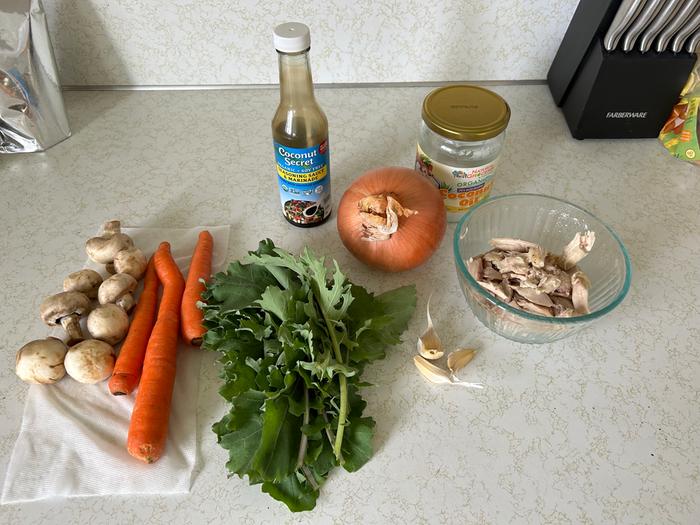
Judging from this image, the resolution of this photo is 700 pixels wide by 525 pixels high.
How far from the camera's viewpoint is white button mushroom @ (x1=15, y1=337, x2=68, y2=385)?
0.67 m

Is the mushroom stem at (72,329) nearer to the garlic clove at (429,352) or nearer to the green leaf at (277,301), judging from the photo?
the green leaf at (277,301)

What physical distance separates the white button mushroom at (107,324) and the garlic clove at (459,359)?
452mm

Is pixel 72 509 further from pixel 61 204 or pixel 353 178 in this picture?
pixel 353 178

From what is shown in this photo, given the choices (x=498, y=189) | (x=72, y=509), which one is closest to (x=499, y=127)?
(x=498, y=189)

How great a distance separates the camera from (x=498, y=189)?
0.95 m

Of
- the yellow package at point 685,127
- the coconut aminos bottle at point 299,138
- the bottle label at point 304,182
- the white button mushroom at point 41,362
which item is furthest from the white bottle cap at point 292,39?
the yellow package at point 685,127

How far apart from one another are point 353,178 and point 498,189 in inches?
A: 10.3

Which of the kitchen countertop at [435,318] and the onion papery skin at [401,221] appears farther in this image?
the onion papery skin at [401,221]

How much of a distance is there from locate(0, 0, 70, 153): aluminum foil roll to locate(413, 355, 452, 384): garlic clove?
0.80 meters

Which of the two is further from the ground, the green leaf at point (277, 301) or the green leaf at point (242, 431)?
the green leaf at point (277, 301)

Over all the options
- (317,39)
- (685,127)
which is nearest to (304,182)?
(317,39)

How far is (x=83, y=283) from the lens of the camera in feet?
2.51

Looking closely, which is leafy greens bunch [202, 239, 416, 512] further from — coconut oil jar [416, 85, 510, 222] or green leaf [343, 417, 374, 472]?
coconut oil jar [416, 85, 510, 222]

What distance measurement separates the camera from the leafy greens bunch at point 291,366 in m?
0.59
